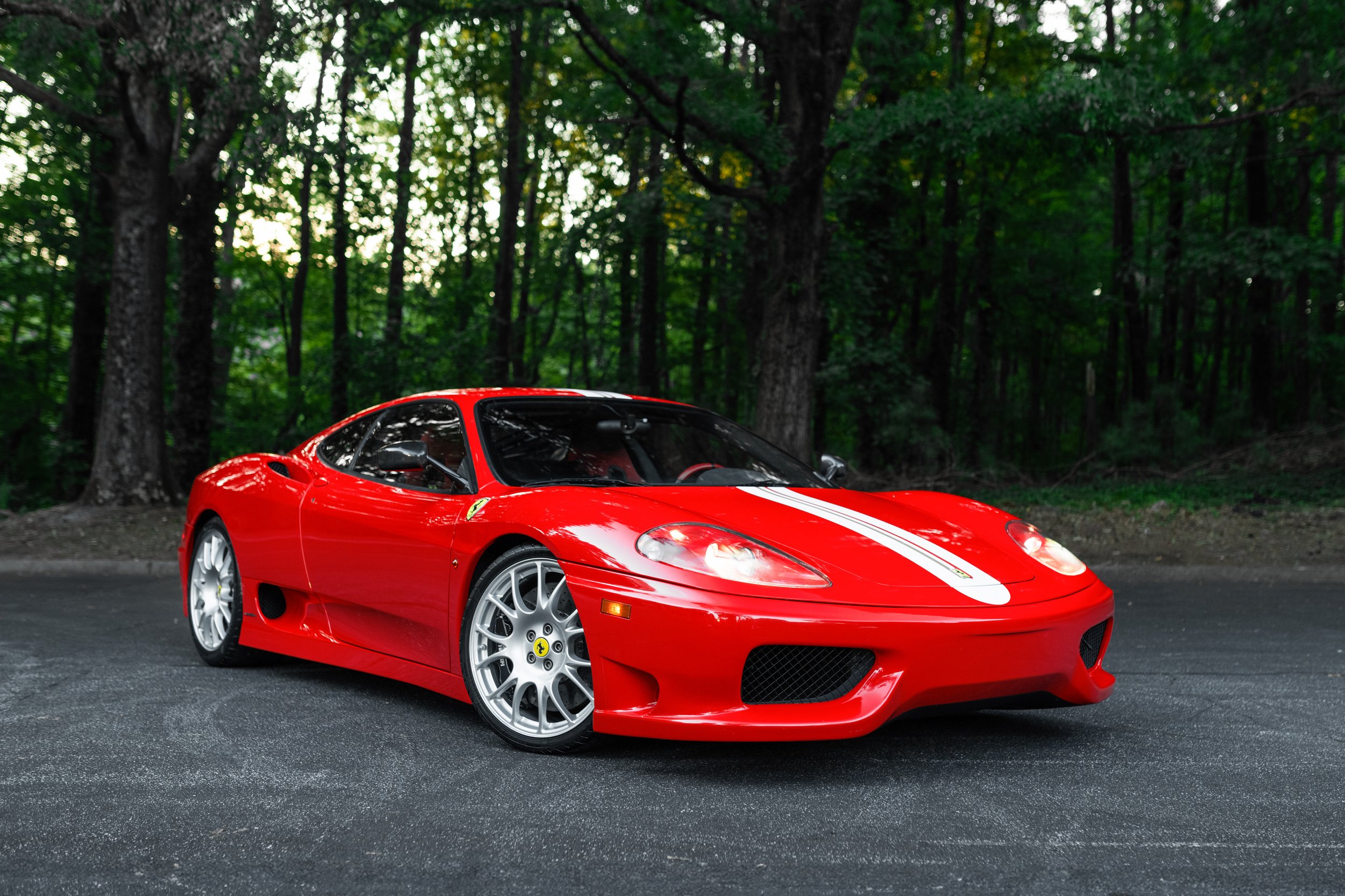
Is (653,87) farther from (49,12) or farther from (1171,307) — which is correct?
(1171,307)

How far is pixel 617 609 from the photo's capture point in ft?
11.3

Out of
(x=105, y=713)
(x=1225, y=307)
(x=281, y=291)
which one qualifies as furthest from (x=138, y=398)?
(x=1225, y=307)

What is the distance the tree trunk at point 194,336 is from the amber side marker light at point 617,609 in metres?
14.1

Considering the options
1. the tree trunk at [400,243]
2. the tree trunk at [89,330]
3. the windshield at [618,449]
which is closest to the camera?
the windshield at [618,449]

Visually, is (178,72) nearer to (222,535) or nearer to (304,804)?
(222,535)

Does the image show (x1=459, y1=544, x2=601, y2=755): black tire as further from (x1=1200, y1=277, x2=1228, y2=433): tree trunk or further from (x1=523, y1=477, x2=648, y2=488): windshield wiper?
(x1=1200, y1=277, x2=1228, y2=433): tree trunk

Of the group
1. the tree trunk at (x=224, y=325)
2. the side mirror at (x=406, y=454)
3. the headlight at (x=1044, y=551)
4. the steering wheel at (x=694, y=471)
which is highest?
the tree trunk at (x=224, y=325)

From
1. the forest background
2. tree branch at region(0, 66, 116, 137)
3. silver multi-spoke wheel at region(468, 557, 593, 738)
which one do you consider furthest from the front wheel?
tree branch at region(0, 66, 116, 137)

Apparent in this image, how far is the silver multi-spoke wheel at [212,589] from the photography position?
17.8ft

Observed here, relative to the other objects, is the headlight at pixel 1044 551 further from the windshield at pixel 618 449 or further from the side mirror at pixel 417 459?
the side mirror at pixel 417 459

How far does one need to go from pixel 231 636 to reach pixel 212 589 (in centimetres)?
37

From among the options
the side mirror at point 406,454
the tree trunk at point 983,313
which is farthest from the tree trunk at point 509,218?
the side mirror at point 406,454

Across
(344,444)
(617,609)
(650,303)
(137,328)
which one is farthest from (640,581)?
(650,303)

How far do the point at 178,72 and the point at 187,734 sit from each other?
27.1ft
